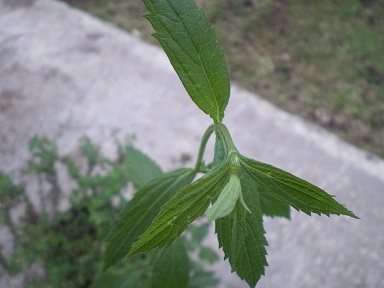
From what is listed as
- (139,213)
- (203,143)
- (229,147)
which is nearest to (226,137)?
(229,147)

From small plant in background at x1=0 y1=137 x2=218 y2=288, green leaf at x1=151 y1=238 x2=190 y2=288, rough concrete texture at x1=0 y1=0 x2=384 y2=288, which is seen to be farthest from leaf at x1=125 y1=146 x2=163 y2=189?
rough concrete texture at x1=0 y1=0 x2=384 y2=288

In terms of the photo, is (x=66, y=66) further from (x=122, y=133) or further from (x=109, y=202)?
(x=109, y=202)

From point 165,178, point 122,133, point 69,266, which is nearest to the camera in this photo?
point 165,178

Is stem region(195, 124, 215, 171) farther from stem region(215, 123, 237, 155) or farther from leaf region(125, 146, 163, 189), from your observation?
leaf region(125, 146, 163, 189)

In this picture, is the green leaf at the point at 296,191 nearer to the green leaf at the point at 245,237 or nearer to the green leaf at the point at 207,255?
the green leaf at the point at 245,237

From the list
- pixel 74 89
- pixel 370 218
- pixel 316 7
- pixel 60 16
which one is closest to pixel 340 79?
pixel 316 7

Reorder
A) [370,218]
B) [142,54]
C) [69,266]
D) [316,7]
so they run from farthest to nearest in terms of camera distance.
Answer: [316,7] < [142,54] < [370,218] < [69,266]

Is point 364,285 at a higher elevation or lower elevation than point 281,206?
lower

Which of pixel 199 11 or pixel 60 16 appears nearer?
pixel 199 11
